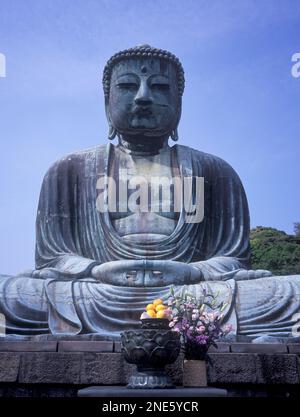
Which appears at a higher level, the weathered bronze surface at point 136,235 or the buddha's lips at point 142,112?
the buddha's lips at point 142,112

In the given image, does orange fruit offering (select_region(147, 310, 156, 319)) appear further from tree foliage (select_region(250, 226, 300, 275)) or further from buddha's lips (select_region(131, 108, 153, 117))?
tree foliage (select_region(250, 226, 300, 275))

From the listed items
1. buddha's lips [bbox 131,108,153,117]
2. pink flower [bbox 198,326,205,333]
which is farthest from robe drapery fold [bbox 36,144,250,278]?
pink flower [bbox 198,326,205,333]

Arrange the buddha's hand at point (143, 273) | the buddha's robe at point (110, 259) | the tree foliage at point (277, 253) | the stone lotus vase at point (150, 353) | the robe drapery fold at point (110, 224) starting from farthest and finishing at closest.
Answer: the tree foliage at point (277, 253), the robe drapery fold at point (110, 224), the buddha's hand at point (143, 273), the buddha's robe at point (110, 259), the stone lotus vase at point (150, 353)

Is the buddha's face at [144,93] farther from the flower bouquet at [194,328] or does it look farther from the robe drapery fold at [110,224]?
the flower bouquet at [194,328]

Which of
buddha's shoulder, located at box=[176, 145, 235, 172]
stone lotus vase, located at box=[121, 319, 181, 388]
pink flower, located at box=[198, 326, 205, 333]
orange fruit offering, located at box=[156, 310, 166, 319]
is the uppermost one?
buddha's shoulder, located at box=[176, 145, 235, 172]

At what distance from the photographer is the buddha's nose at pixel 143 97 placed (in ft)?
27.2

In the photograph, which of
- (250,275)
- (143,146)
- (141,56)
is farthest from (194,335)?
(141,56)

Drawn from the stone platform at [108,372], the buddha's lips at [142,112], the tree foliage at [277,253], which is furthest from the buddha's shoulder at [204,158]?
the tree foliage at [277,253]

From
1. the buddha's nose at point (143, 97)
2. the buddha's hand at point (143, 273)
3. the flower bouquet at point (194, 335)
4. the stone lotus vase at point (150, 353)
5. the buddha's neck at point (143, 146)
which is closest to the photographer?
the stone lotus vase at point (150, 353)

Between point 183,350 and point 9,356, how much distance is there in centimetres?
156

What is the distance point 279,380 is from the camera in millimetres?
5238

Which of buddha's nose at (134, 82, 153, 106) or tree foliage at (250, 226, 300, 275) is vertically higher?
buddha's nose at (134, 82, 153, 106)

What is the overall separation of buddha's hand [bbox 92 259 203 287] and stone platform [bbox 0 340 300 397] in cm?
168

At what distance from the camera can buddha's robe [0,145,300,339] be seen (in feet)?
21.9
